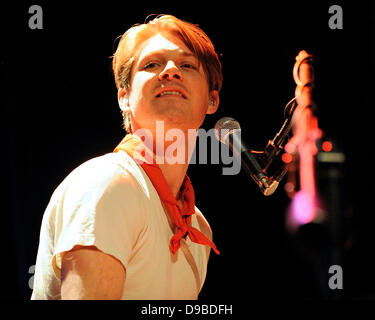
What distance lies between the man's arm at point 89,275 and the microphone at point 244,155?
2.18 feet

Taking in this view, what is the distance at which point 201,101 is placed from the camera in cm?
180

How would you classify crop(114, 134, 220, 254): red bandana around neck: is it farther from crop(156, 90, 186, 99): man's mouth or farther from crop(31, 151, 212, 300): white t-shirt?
crop(156, 90, 186, 99): man's mouth

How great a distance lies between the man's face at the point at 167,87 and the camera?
170 cm

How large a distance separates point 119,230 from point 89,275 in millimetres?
154

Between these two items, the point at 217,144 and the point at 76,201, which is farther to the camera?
the point at 217,144

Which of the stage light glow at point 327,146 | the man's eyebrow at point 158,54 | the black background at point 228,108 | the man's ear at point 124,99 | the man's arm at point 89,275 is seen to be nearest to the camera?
the man's arm at point 89,275

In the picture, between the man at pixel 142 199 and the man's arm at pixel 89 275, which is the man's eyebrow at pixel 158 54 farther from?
the man's arm at pixel 89 275

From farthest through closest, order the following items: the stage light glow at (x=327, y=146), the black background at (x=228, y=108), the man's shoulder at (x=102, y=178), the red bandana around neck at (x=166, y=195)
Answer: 1. the black background at (x=228, y=108)
2. the stage light glow at (x=327, y=146)
3. the red bandana around neck at (x=166, y=195)
4. the man's shoulder at (x=102, y=178)

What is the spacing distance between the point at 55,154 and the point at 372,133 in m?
1.68

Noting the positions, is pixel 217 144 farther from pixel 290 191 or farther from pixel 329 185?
pixel 329 185

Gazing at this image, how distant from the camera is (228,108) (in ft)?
8.14

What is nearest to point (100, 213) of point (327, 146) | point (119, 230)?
point (119, 230)

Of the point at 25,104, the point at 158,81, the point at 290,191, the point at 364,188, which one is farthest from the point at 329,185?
the point at 25,104

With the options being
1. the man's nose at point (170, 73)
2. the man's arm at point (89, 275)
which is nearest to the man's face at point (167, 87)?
the man's nose at point (170, 73)
